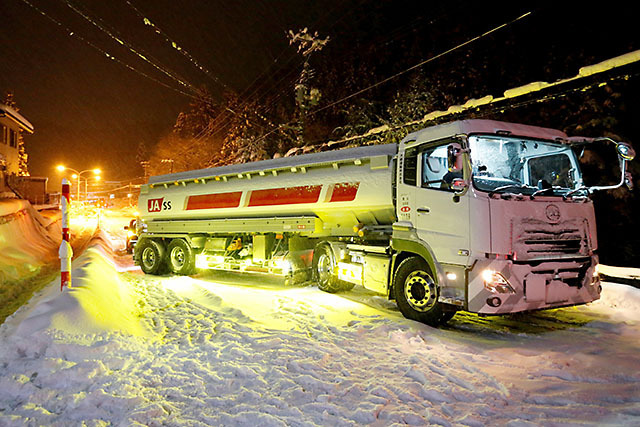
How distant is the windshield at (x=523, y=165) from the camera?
633 cm

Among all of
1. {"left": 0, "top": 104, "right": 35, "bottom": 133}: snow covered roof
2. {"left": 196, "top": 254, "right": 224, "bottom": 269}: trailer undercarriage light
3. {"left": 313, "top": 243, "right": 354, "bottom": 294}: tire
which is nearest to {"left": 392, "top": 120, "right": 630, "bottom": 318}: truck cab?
{"left": 313, "top": 243, "right": 354, "bottom": 294}: tire

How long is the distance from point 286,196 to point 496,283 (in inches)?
210

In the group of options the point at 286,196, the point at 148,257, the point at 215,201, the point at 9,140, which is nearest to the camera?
the point at 286,196

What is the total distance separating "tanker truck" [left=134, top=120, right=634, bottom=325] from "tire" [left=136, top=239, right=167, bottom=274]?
4517mm

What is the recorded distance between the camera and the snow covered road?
369cm

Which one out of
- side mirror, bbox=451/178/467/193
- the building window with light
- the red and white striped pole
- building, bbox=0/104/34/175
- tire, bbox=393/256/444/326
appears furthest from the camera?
the building window with light

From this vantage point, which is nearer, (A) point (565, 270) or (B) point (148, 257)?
(A) point (565, 270)

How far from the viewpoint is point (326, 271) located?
976 centimetres

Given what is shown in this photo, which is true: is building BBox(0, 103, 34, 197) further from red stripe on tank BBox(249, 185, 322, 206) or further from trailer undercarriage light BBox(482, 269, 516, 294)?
trailer undercarriage light BBox(482, 269, 516, 294)

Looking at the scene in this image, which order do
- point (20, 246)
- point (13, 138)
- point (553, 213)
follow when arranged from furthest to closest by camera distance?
point (13, 138), point (20, 246), point (553, 213)

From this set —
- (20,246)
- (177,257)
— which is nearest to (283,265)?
(177,257)

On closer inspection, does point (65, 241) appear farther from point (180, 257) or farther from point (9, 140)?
point (9, 140)

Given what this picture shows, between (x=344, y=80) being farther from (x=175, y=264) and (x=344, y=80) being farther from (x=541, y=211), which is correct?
(x=541, y=211)

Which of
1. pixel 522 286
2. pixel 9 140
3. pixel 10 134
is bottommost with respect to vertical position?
pixel 522 286
